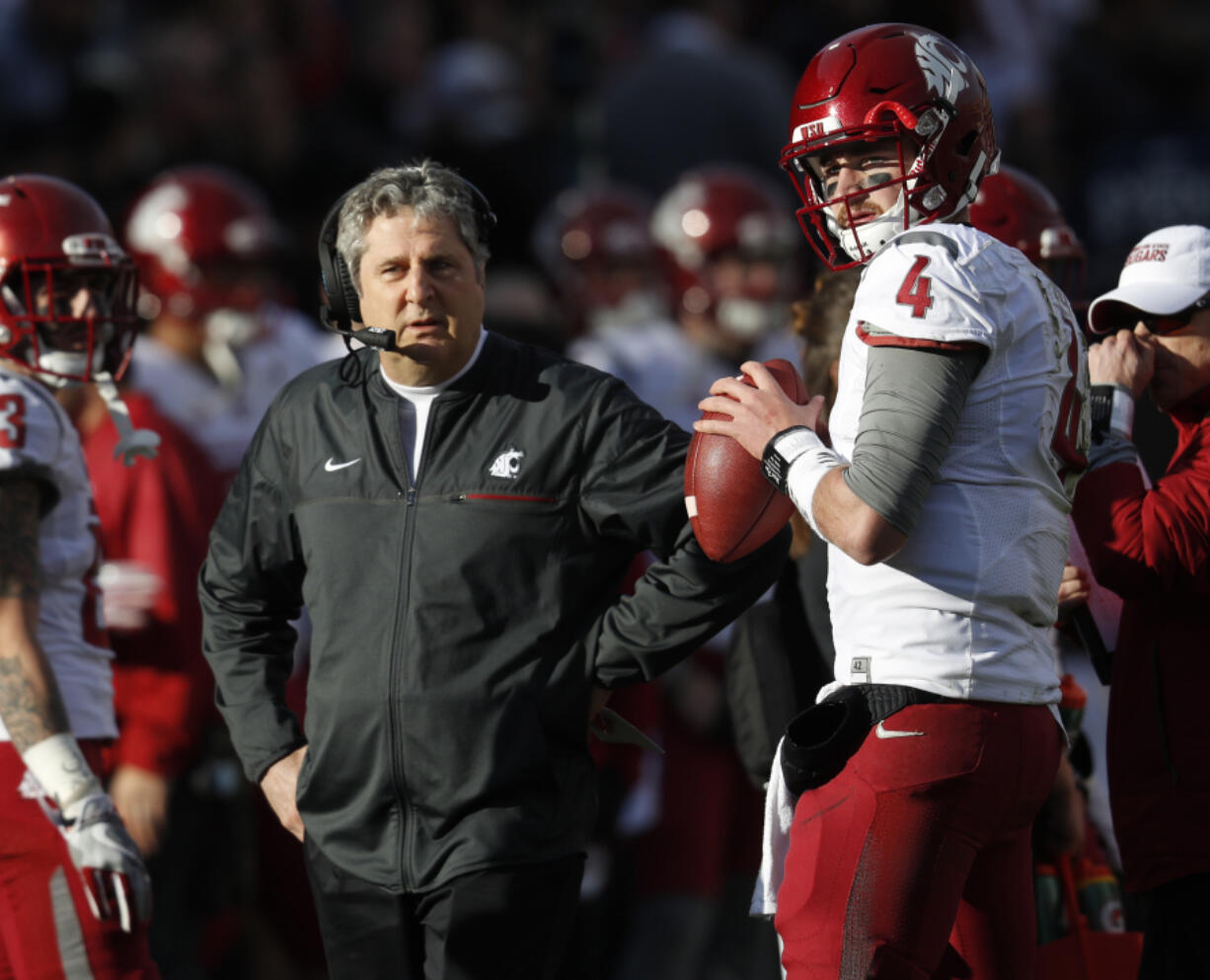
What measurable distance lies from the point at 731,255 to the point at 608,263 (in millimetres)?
633

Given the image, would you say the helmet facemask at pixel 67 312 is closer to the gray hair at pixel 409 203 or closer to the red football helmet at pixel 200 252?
the gray hair at pixel 409 203

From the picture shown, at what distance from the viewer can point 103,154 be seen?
9.26 metres

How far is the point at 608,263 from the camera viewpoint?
8.48 m

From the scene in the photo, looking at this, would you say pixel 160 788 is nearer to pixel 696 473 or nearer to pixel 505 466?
pixel 505 466

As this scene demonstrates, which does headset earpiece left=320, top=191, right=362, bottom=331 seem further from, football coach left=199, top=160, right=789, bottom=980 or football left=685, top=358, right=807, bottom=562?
football left=685, top=358, right=807, bottom=562

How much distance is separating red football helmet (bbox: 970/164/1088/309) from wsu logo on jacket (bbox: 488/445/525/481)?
1.33 meters

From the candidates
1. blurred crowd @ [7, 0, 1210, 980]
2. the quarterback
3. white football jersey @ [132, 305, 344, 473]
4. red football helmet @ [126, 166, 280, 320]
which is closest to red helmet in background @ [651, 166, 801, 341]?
blurred crowd @ [7, 0, 1210, 980]

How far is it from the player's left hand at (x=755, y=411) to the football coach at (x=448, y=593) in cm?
47

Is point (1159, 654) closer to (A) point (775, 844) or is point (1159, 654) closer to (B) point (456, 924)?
(A) point (775, 844)

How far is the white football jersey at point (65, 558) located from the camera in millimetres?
4031

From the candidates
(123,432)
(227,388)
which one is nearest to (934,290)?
(123,432)

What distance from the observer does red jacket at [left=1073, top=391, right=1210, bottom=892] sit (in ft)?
11.6

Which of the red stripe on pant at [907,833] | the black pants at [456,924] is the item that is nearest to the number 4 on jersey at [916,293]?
the red stripe on pant at [907,833]

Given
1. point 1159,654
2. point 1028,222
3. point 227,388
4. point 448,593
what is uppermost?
point 1028,222
